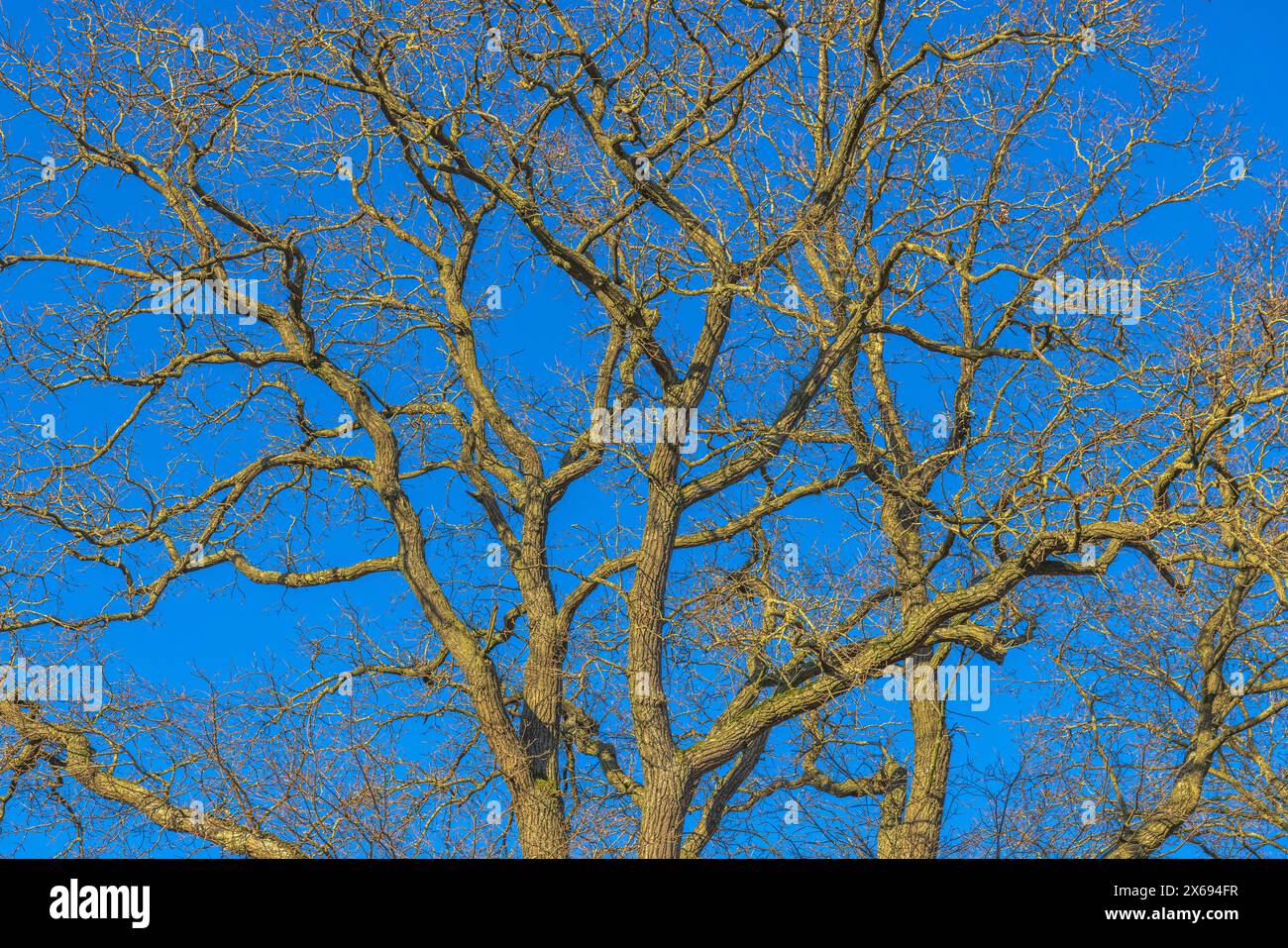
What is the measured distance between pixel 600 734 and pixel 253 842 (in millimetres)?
3069

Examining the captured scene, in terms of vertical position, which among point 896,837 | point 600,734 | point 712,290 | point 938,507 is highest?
point 712,290

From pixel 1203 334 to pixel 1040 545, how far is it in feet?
5.89

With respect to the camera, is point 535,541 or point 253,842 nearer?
point 253,842

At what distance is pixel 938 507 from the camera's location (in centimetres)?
998

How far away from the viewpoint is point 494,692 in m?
10.7
